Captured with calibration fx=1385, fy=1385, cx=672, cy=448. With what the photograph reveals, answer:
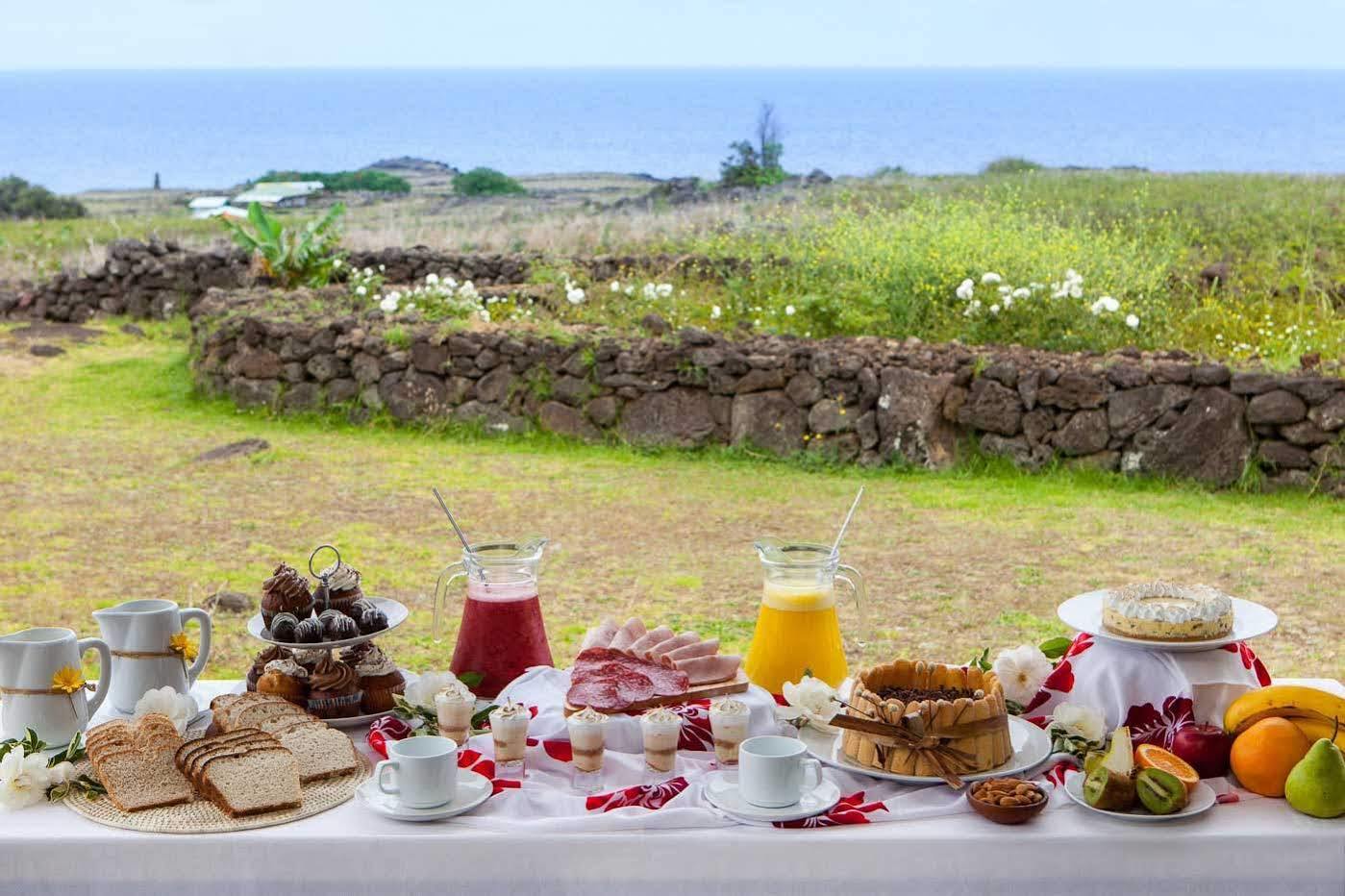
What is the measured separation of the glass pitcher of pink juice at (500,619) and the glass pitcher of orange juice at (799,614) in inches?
15.9

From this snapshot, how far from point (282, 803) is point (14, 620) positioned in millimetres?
4947

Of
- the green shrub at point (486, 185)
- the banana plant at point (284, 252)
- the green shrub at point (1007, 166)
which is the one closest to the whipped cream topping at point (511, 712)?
the banana plant at point (284, 252)

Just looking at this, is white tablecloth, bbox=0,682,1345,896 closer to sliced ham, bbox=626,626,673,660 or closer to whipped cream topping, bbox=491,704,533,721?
whipped cream topping, bbox=491,704,533,721

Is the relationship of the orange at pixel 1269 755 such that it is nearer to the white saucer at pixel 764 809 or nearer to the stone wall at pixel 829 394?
the white saucer at pixel 764 809

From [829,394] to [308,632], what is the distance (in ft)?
23.8

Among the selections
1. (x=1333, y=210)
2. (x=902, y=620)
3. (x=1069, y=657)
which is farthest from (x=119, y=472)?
(x=1333, y=210)

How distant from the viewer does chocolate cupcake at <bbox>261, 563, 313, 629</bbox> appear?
236 centimetres

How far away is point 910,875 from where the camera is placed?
1938mm

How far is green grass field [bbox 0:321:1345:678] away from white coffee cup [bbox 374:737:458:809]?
12.2 feet

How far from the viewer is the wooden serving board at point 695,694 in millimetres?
2324

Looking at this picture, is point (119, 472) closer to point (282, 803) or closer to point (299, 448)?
point (299, 448)

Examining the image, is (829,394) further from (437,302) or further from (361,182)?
(361,182)

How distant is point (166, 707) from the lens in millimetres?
2301

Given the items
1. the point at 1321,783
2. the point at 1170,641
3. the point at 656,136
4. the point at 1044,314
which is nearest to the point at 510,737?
the point at 1170,641
